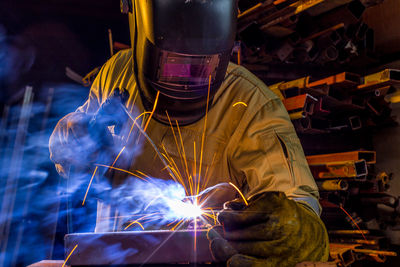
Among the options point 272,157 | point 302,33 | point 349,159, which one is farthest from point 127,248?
point 302,33

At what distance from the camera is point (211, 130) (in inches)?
70.7

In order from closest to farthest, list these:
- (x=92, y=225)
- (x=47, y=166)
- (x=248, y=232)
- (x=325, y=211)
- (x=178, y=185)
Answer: (x=248, y=232) → (x=178, y=185) → (x=92, y=225) → (x=325, y=211) → (x=47, y=166)

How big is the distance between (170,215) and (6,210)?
2690mm

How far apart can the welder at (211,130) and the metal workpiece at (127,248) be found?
11 cm

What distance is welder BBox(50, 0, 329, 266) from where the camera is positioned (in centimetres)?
96

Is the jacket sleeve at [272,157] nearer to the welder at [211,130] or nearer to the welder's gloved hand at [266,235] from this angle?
the welder at [211,130]

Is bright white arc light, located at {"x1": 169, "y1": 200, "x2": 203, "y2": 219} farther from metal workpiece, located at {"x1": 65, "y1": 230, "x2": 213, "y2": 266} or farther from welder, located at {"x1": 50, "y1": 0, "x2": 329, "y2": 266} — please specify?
metal workpiece, located at {"x1": 65, "y1": 230, "x2": 213, "y2": 266}

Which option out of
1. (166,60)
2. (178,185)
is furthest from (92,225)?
(166,60)

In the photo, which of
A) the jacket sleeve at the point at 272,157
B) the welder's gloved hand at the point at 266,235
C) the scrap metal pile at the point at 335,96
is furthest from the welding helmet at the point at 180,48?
the scrap metal pile at the point at 335,96

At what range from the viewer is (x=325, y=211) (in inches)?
115

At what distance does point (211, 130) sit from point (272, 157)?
412 millimetres

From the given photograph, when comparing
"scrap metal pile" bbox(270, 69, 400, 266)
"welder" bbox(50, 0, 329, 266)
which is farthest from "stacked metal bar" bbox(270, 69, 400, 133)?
"welder" bbox(50, 0, 329, 266)

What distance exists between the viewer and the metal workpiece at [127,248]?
3.04 ft

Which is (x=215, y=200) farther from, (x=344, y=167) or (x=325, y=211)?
(x=325, y=211)
